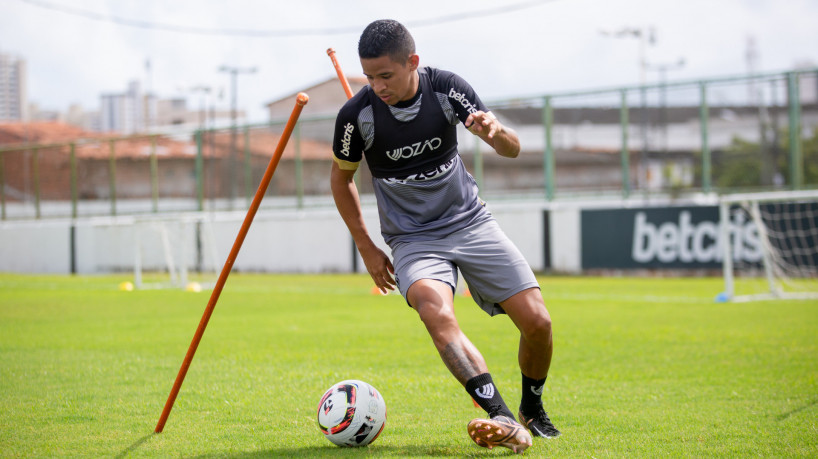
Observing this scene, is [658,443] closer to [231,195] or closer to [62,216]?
[231,195]

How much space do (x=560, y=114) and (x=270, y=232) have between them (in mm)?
10800

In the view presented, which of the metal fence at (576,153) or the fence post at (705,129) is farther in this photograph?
the fence post at (705,129)

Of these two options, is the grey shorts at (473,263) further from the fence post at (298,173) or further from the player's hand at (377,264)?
the fence post at (298,173)

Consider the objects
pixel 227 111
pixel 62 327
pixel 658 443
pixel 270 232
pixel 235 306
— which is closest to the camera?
pixel 658 443

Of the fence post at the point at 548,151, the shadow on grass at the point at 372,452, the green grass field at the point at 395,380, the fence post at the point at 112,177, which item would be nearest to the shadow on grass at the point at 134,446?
the green grass field at the point at 395,380

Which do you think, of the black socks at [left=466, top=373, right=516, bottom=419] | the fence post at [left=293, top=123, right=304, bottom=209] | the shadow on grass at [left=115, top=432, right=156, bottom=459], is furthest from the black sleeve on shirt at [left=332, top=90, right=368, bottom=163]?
the fence post at [left=293, top=123, right=304, bottom=209]

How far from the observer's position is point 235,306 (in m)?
15.4

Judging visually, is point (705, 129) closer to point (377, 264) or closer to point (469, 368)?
point (377, 264)

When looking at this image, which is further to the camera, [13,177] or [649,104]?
[13,177]

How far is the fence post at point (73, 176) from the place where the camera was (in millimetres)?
33969

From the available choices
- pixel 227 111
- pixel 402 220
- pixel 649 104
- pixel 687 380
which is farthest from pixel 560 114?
pixel 227 111

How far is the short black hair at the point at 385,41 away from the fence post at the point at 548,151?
2059 cm

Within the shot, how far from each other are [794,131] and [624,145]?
4.31 m

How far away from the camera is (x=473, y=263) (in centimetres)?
479
